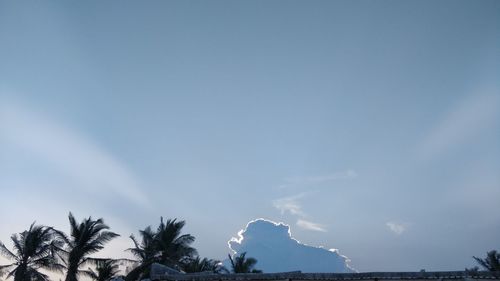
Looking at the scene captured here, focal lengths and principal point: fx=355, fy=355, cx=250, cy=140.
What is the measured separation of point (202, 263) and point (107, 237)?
29.8 ft

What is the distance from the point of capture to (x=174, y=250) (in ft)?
106

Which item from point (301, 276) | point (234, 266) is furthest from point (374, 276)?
point (234, 266)

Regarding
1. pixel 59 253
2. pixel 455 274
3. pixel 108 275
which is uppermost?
pixel 59 253

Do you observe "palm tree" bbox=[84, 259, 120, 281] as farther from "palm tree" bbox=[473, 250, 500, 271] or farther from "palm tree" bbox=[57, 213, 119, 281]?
"palm tree" bbox=[473, 250, 500, 271]

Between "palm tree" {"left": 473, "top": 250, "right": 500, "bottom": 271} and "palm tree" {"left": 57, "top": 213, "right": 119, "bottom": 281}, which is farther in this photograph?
"palm tree" {"left": 473, "top": 250, "right": 500, "bottom": 271}

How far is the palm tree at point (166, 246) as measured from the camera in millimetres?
31766

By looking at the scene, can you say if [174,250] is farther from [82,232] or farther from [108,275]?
[82,232]

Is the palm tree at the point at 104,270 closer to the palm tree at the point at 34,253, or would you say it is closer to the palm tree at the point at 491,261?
the palm tree at the point at 34,253

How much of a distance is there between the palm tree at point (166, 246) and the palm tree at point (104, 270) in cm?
238

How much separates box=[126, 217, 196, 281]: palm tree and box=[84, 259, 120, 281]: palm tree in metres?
2.38

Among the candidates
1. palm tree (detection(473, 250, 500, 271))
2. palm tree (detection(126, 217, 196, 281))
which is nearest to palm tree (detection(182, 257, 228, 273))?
palm tree (detection(126, 217, 196, 281))

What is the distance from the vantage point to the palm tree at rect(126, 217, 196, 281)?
31.8 meters

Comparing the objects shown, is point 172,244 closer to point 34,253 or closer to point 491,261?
point 34,253

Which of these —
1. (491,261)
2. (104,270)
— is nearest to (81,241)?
(104,270)
